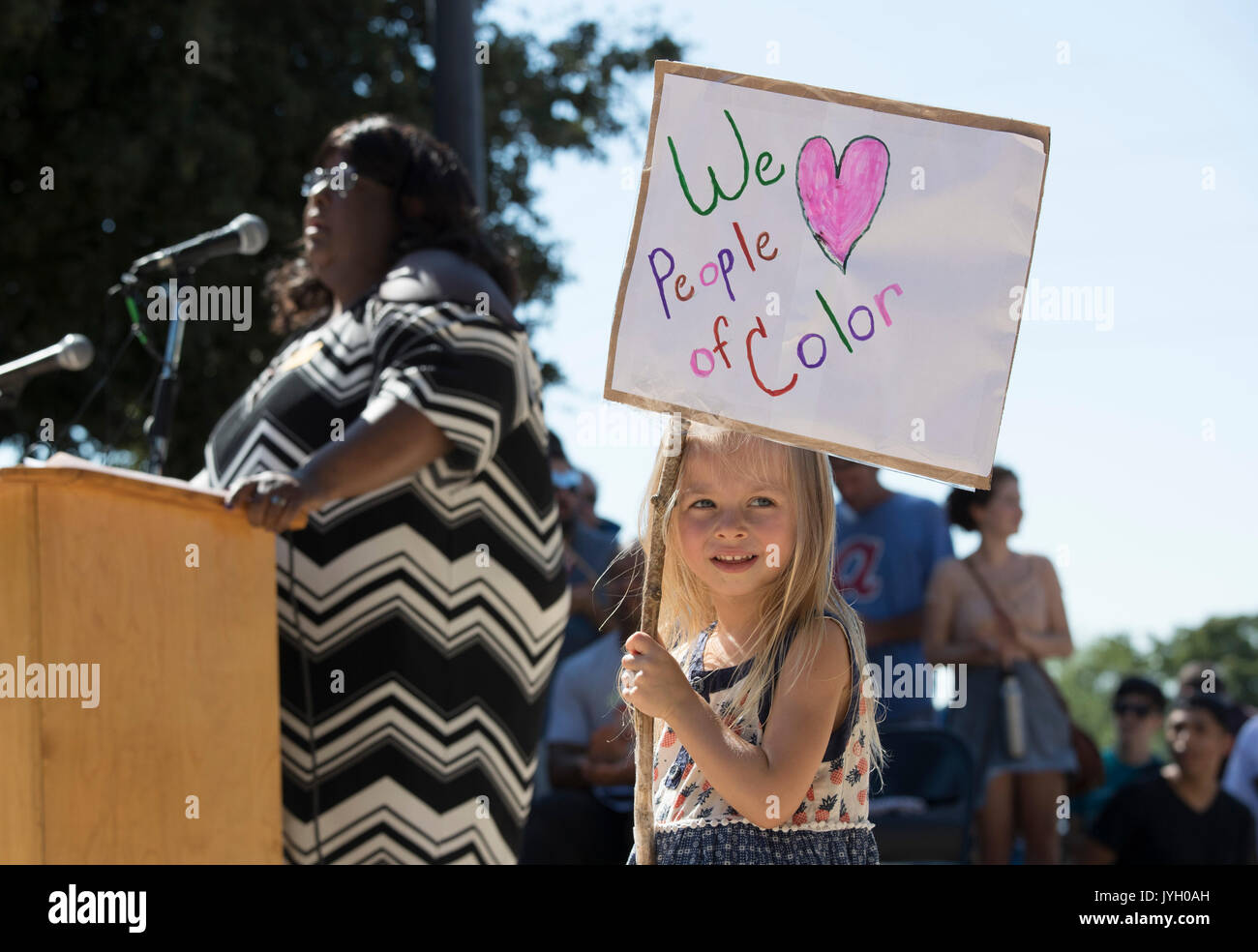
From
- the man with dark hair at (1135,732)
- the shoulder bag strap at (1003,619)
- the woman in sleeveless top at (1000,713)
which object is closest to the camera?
the woman in sleeveless top at (1000,713)

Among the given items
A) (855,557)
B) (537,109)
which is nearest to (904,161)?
A: (855,557)

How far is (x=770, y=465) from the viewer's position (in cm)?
212

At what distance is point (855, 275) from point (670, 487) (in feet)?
1.30

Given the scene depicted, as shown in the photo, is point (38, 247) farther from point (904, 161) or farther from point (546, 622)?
point (904, 161)

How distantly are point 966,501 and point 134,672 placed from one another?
3460 millimetres

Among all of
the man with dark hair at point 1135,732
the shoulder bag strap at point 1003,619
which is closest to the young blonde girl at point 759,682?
the shoulder bag strap at point 1003,619

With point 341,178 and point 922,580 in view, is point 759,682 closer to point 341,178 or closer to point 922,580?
point 341,178

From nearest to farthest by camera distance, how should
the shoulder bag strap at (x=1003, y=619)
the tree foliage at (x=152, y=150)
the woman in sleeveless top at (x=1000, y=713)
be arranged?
1. the woman in sleeveless top at (x=1000, y=713)
2. the shoulder bag strap at (x=1003, y=619)
3. the tree foliage at (x=152, y=150)

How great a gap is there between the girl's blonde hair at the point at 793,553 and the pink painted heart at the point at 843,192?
1.02ft

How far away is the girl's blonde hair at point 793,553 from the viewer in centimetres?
208

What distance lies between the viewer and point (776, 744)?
6.45ft

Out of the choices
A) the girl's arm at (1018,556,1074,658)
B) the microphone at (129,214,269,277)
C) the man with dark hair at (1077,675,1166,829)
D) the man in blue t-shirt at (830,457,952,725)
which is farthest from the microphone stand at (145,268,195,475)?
the man with dark hair at (1077,675,1166,829)

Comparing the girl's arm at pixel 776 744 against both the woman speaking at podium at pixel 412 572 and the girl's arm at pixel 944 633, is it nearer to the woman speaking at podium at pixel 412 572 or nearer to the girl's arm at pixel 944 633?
the woman speaking at podium at pixel 412 572
